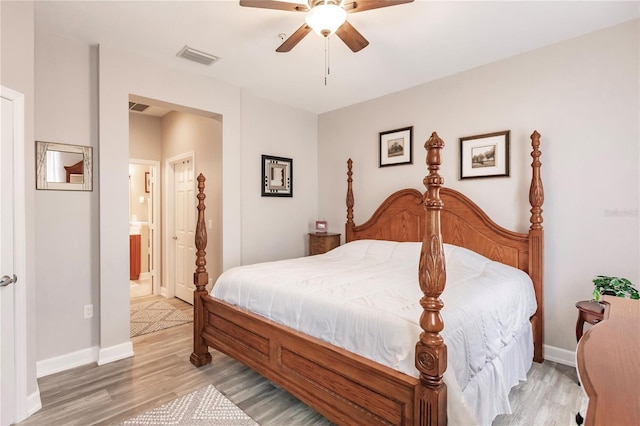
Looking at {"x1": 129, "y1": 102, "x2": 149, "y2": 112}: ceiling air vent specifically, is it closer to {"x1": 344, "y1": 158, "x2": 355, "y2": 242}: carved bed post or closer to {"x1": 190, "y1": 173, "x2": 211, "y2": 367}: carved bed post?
{"x1": 190, "y1": 173, "x2": 211, "y2": 367}: carved bed post

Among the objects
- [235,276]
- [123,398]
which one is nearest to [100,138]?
[235,276]

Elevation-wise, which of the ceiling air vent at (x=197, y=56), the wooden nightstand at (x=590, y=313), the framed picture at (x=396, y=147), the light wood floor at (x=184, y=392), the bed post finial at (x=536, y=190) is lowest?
the light wood floor at (x=184, y=392)

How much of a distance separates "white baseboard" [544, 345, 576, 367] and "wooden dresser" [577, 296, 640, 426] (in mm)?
1918

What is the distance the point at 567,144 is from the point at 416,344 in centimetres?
253

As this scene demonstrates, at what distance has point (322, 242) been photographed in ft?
14.7

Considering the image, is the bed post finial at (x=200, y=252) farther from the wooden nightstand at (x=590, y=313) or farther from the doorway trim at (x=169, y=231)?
the wooden nightstand at (x=590, y=313)

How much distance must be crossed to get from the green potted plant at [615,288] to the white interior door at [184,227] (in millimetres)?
4480

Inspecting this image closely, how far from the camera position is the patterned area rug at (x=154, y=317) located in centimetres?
378

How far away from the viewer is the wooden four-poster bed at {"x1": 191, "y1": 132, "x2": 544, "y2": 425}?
1471 mm

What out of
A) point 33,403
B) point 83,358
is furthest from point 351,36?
point 83,358

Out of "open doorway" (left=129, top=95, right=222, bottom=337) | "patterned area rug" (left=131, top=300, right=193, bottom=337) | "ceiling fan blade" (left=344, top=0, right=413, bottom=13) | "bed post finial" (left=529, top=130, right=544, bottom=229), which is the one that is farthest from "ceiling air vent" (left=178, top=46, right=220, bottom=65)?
"bed post finial" (left=529, top=130, right=544, bottom=229)

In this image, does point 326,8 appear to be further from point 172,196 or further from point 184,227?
point 172,196

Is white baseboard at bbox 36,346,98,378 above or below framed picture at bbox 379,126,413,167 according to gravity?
below

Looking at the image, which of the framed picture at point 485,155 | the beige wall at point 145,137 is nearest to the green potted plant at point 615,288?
the framed picture at point 485,155
